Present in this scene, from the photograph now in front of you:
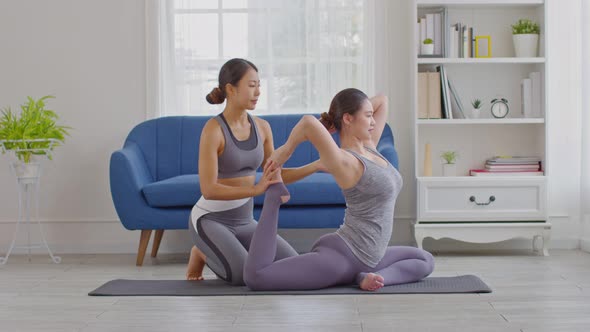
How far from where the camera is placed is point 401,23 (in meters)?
5.39

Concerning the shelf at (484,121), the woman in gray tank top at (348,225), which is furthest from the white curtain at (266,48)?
the woman in gray tank top at (348,225)

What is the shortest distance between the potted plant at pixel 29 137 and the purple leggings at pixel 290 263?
6.39 ft

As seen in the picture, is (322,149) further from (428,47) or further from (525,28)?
(525,28)

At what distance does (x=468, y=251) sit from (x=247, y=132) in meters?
1.95

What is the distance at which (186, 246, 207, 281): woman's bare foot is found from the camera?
3.86 m

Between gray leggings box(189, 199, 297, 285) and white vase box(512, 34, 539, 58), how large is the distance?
2187 millimetres

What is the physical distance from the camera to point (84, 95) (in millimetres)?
5480

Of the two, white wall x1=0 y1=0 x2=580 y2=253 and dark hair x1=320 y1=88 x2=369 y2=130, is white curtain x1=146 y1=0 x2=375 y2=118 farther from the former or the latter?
dark hair x1=320 y1=88 x2=369 y2=130

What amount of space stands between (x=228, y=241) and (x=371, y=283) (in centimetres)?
66

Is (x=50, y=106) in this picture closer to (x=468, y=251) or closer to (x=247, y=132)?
(x=247, y=132)

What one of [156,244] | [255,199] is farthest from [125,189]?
[255,199]

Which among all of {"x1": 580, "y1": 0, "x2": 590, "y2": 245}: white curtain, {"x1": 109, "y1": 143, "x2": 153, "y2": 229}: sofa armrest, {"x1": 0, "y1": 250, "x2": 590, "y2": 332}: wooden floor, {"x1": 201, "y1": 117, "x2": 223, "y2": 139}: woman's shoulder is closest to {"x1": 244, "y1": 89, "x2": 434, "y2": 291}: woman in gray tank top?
{"x1": 0, "y1": 250, "x2": 590, "y2": 332}: wooden floor

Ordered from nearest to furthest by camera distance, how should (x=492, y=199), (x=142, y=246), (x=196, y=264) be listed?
(x=196, y=264) → (x=142, y=246) → (x=492, y=199)

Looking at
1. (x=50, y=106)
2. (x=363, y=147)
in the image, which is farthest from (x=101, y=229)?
(x=363, y=147)
